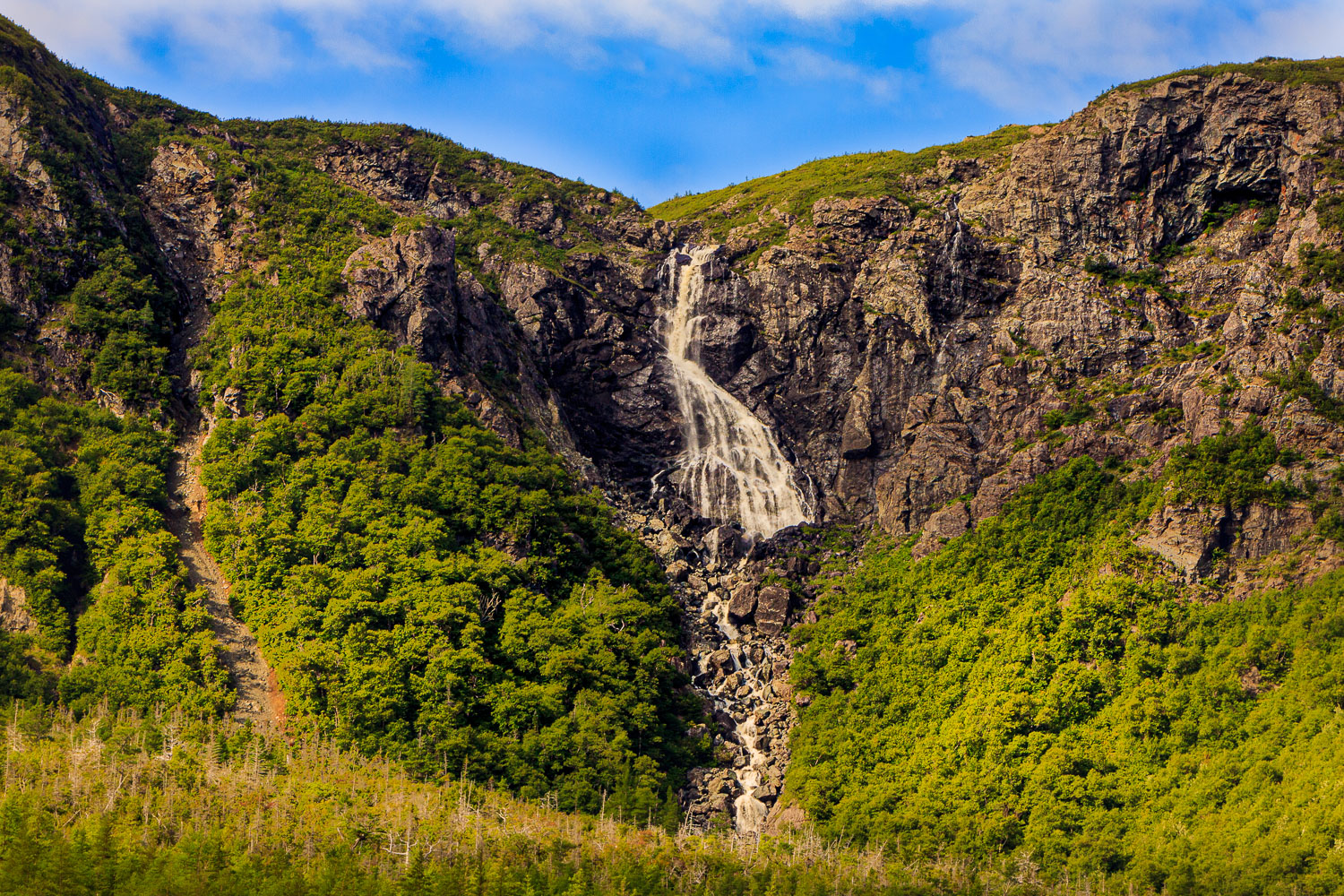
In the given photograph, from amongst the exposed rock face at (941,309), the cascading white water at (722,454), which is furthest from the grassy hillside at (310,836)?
the cascading white water at (722,454)

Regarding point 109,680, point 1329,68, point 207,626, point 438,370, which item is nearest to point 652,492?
point 438,370

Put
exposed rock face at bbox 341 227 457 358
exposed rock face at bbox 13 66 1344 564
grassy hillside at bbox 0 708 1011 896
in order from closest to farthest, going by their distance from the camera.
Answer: grassy hillside at bbox 0 708 1011 896, exposed rock face at bbox 13 66 1344 564, exposed rock face at bbox 341 227 457 358

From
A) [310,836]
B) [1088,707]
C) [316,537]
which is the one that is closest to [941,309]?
[1088,707]

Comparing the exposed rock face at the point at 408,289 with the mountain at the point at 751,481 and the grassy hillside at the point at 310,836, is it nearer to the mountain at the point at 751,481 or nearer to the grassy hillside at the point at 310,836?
the mountain at the point at 751,481

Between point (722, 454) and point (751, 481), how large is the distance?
5.30m

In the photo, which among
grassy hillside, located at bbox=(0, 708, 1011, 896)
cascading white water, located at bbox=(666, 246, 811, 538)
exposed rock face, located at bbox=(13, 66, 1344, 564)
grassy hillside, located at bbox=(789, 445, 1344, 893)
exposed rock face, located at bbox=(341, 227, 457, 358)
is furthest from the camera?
cascading white water, located at bbox=(666, 246, 811, 538)

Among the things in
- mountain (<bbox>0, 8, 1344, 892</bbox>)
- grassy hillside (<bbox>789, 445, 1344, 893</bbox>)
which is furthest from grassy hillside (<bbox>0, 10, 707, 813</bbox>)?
grassy hillside (<bbox>789, 445, 1344, 893</bbox>)

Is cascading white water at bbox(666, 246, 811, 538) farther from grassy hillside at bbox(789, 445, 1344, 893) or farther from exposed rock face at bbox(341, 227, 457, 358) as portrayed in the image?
exposed rock face at bbox(341, 227, 457, 358)

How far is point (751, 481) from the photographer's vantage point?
172 m

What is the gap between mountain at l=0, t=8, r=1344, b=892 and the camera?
396ft

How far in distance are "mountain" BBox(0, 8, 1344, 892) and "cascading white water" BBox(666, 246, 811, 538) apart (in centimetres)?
53

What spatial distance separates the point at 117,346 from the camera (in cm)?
15150

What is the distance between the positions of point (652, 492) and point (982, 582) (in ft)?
146

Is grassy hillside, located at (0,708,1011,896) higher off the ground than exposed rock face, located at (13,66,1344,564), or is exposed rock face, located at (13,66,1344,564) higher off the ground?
exposed rock face, located at (13,66,1344,564)
